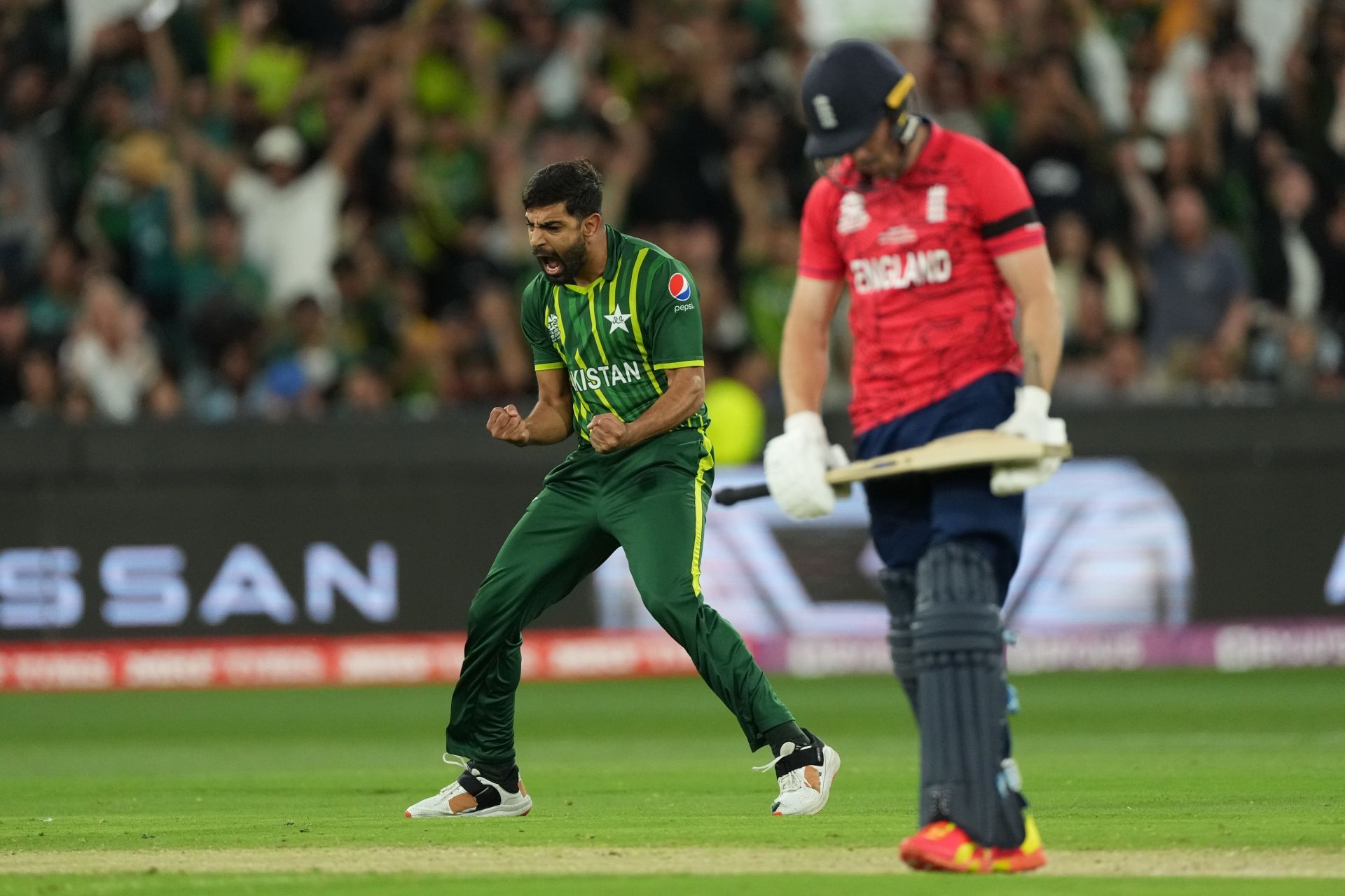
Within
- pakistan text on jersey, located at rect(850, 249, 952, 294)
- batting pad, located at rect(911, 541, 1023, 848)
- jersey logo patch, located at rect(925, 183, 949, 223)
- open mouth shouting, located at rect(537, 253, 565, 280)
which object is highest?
open mouth shouting, located at rect(537, 253, 565, 280)

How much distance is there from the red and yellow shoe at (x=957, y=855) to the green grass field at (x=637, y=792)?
5 centimetres

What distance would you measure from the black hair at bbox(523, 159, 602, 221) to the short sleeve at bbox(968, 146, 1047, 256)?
183cm

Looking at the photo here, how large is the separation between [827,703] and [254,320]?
5.20 m

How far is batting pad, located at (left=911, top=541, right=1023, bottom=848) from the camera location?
5715 mm

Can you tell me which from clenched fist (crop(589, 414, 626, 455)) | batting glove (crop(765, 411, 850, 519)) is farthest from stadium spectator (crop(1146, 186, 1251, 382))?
batting glove (crop(765, 411, 850, 519))

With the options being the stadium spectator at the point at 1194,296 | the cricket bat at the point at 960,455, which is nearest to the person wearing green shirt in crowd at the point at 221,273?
the stadium spectator at the point at 1194,296

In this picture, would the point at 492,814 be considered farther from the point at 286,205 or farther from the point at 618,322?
the point at 286,205

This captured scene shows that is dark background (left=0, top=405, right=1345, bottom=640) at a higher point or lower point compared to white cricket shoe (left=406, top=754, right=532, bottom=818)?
higher

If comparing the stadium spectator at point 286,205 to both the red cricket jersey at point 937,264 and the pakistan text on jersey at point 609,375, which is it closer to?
the pakistan text on jersey at point 609,375

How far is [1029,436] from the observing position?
5.82 meters

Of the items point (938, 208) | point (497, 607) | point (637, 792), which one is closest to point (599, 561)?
point (497, 607)

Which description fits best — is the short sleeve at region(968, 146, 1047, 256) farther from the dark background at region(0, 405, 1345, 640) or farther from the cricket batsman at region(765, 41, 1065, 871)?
the dark background at region(0, 405, 1345, 640)

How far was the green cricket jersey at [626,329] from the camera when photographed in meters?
7.52

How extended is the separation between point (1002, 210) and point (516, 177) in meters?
10.1
